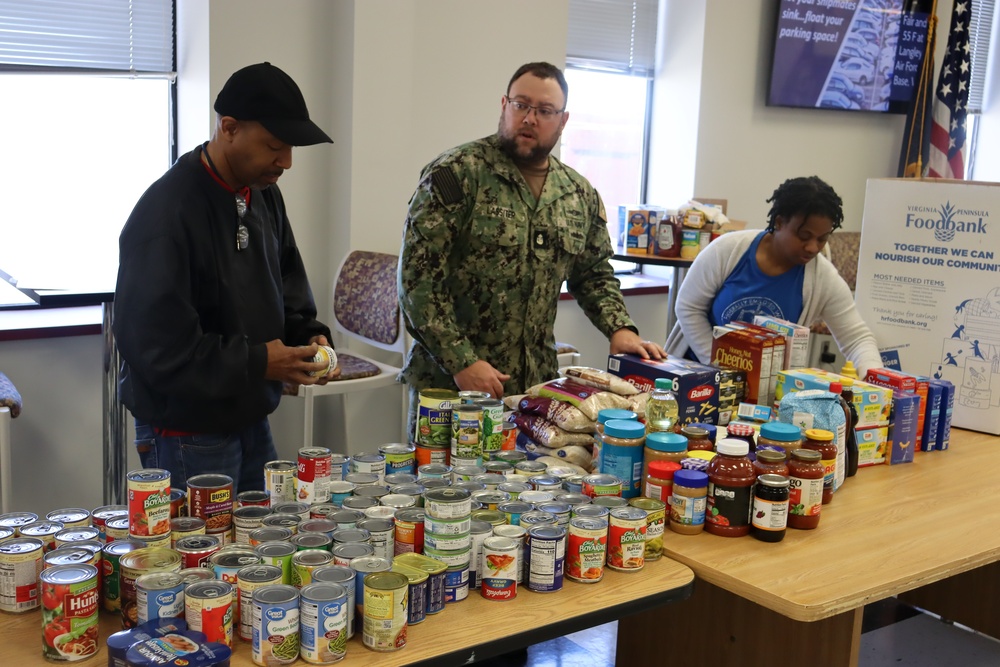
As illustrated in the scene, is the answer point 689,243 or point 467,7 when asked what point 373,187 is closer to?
point 467,7

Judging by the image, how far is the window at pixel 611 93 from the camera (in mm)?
5461

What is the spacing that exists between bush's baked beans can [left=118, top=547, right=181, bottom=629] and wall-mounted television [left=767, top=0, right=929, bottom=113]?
16.9ft

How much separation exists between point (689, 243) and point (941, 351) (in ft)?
6.19

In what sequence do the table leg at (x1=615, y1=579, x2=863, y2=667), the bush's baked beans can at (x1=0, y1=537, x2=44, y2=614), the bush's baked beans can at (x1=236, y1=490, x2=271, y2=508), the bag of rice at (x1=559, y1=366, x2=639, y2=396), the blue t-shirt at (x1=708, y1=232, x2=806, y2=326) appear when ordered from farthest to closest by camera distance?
the blue t-shirt at (x1=708, y1=232, x2=806, y2=326), the bag of rice at (x1=559, y1=366, x2=639, y2=396), the table leg at (x1=615, y1=579, x2=863, y2=667), the bush's baked beans can at (x1=236, y1=490, x2=271, y2=508), the bush's baked beans can at (x1=0, y1=537, x2=44, y2=614)

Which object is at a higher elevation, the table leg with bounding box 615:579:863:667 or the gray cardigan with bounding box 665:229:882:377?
the gray cardigan with bounding box 665:229:882:377

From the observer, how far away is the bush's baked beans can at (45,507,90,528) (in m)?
1.69

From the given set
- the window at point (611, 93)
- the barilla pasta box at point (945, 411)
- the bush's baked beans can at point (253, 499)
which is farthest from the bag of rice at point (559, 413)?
the window at point (611, 93)

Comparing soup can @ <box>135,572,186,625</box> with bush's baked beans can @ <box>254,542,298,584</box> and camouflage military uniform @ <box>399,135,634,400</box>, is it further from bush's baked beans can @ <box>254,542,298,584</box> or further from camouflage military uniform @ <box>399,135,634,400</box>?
camouflage military uniform @ <box>399,135,634,400</box>

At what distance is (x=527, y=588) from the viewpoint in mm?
1736

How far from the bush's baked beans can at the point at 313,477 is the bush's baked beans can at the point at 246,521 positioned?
→ 11cm

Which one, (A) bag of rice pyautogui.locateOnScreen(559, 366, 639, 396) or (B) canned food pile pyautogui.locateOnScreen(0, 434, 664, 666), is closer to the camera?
(B) canned food pile pyautogui.locateOnScreen(0, 434, 664, 666)

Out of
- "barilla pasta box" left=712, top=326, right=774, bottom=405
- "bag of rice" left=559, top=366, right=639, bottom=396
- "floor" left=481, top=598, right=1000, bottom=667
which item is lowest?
"floor" left=481, top=598, right=1000, bottom=667

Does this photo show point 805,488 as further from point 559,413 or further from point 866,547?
point 559,413

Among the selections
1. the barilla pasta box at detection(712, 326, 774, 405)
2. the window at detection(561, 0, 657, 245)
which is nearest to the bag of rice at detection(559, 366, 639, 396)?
the barilla pasta box at detection(712, 326, 774, 405)
